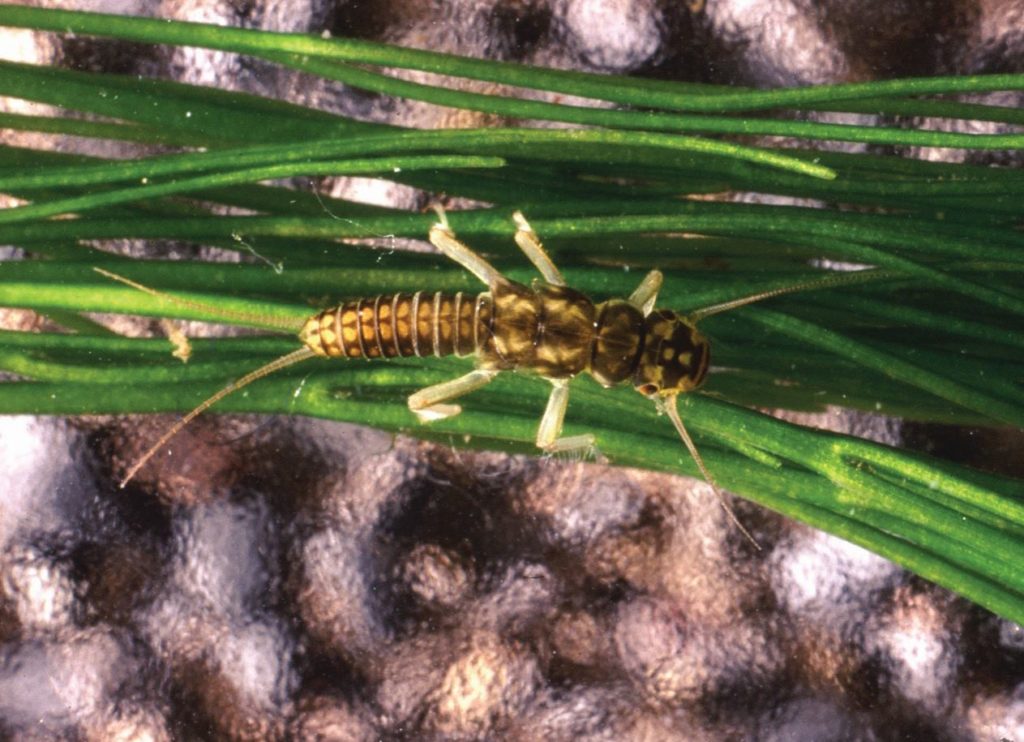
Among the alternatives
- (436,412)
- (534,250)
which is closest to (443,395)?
(436,412)

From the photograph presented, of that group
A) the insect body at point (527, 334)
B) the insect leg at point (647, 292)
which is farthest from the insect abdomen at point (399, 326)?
the insect leg at point (647, 292)

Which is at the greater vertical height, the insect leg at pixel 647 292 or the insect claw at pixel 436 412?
the insect leg at pixel 647 292

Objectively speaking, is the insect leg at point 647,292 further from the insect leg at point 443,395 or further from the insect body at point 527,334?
the insect leg at point 443,395

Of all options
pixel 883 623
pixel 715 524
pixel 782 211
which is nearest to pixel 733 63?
pixel 782 211

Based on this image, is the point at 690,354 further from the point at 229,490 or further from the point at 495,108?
the point at 229,490

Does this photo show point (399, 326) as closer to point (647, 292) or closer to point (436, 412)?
point (436, 412)
